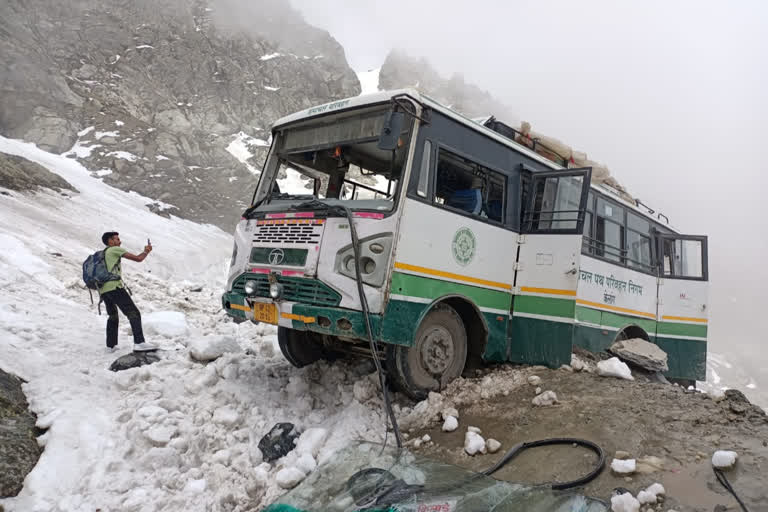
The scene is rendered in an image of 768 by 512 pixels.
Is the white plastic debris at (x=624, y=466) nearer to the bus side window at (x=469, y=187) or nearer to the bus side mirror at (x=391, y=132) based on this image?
the bus side window at (x=469, y=187)

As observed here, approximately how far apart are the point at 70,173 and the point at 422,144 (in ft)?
96.8

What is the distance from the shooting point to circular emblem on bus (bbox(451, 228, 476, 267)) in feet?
16.2

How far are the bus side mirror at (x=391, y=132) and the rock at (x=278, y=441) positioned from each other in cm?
271

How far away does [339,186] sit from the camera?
6051mm

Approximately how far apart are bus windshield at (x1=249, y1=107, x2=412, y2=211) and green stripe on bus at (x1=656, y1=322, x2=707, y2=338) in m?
6.12

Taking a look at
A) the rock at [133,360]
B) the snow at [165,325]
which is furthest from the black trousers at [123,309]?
the snow at [165,325]

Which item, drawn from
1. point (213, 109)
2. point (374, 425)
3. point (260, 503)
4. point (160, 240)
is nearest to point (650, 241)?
point (374, 425)

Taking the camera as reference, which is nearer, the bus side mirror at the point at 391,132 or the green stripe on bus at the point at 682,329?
the bus side mirror at the point at 391,132

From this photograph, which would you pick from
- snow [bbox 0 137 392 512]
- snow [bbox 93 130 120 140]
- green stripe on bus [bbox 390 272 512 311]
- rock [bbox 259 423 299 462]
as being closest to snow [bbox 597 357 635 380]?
green stripe on bus [bbox 390 272 512 311]

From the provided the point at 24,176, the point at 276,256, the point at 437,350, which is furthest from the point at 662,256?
the point at 24,176

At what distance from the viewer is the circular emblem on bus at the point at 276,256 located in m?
4.75

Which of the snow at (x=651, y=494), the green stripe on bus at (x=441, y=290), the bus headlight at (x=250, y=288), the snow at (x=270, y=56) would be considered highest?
the snow at (x=270, y=56)

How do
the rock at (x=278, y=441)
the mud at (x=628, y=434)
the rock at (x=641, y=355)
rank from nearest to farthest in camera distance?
the mud at (x=628, y=434) → the rock at (x=278, y=441) → the rock at (x=641, y=355)

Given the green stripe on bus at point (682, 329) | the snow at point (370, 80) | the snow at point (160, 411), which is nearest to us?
the snow at point (160, 411)
